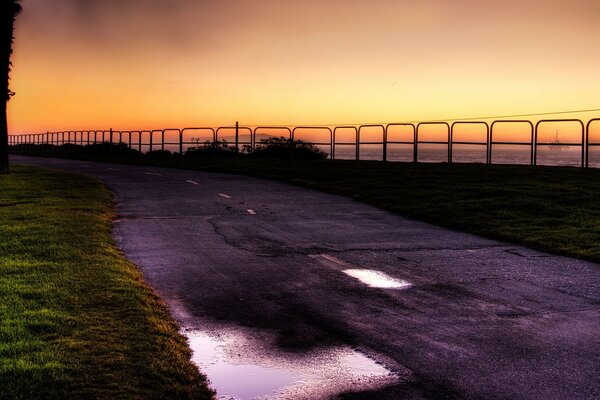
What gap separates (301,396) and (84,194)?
1425 cm

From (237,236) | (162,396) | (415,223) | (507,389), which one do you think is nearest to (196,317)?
(162,396)

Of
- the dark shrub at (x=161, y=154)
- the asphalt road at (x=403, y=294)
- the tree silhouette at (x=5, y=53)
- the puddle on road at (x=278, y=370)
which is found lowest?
the puddle on road at (x=278, y=370)

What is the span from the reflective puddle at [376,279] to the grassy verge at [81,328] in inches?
98.4

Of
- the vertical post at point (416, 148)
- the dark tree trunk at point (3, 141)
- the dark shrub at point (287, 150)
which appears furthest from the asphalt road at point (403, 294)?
the dark shrub at point (287, 150)

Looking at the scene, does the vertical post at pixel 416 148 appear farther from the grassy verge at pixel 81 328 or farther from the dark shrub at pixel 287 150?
the grassy verge at pixel 81 328

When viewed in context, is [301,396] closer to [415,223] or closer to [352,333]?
[352,333]

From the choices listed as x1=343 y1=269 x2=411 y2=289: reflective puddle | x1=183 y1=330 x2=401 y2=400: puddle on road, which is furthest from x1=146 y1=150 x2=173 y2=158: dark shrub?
x1=183 y1=330 x2=401 y2=400: puddle on road

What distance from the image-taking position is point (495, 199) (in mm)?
15930

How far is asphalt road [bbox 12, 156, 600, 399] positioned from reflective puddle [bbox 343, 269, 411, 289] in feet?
0.54

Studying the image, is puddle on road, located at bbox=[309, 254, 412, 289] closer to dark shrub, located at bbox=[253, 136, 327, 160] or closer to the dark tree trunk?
the dark tree trunk

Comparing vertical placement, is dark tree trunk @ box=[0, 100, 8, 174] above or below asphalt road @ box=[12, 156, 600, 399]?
above

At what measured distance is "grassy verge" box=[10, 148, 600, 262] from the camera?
11.5 metres

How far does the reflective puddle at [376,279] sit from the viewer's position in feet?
24.9

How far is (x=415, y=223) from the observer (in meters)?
13.3
